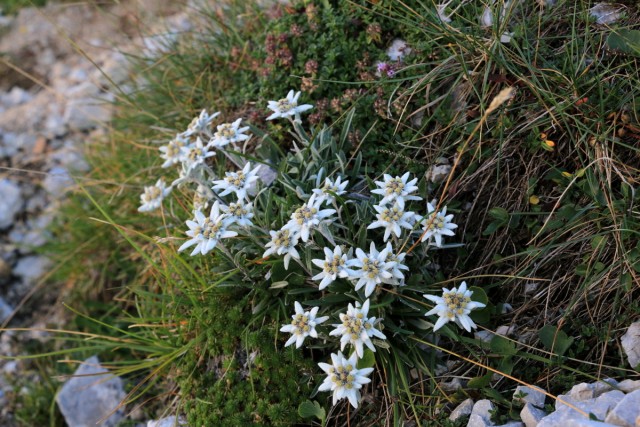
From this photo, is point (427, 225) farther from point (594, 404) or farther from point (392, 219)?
point (594, 404)

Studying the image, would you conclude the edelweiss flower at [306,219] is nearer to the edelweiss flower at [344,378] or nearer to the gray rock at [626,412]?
the edelweiss flower at [344,378]

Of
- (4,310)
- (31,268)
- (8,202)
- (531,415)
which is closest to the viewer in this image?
(531,415)

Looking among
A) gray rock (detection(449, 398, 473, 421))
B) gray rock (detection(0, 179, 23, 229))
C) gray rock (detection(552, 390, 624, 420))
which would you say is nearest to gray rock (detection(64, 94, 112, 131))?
gray rock (detection(0, 179, 23, 229))

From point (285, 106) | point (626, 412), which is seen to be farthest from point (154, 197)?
point (626, 412)

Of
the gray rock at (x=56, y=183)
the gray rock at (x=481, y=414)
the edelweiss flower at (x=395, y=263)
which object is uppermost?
the edelweiss flower at (x=395, y=263)

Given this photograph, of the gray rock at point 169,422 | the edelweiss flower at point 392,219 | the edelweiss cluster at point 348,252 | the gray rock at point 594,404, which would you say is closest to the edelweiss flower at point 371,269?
the edelweiss cluster at point 348,252
